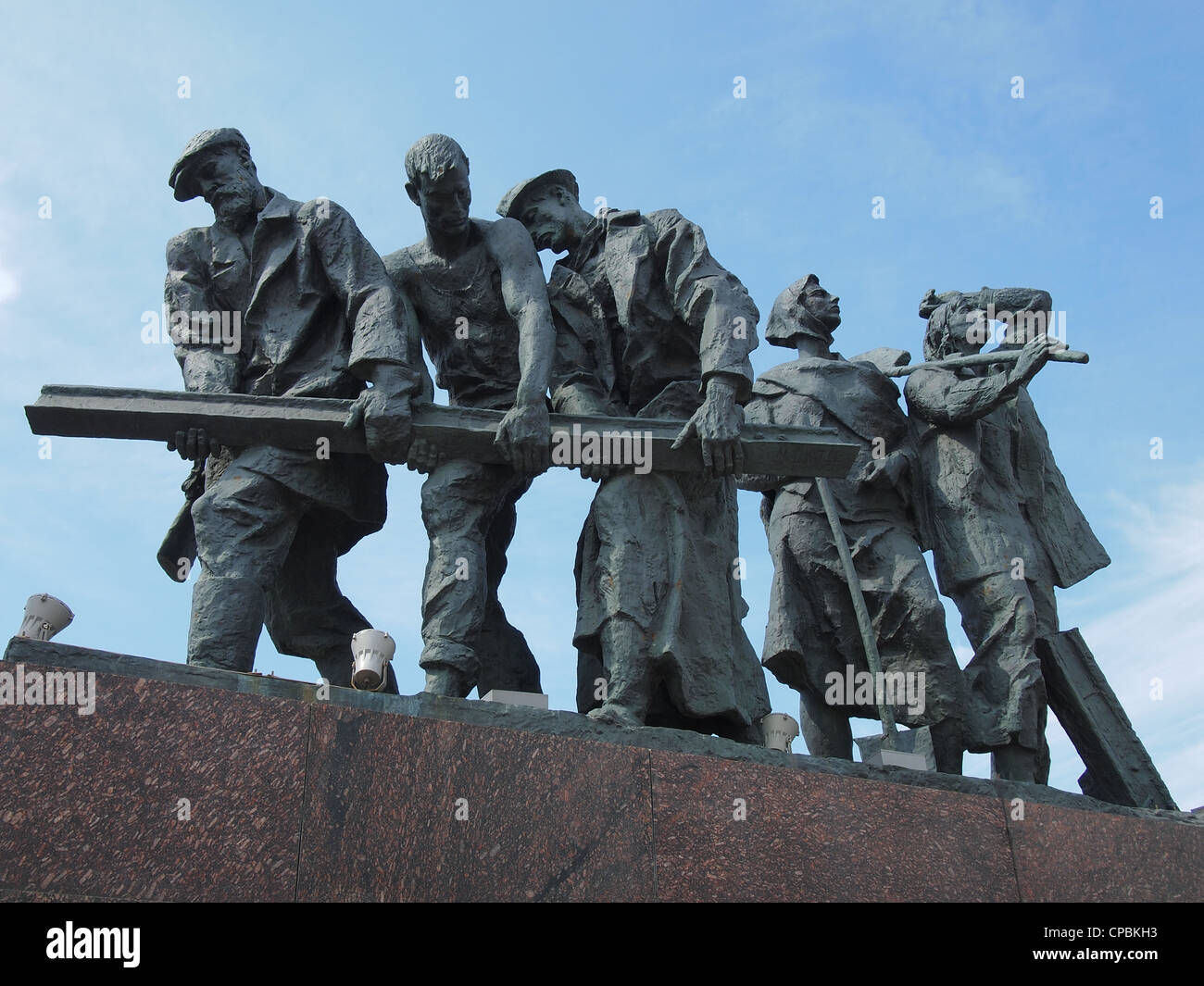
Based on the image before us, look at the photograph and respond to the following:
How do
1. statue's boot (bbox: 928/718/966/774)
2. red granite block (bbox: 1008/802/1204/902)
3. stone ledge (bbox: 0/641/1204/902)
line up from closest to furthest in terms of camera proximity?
stone ledge (bbox: 0/641/1204/902)
red granite block (bbox: 1008/802/1204/902)
statue's boot (bbox: 928/718/966/774)

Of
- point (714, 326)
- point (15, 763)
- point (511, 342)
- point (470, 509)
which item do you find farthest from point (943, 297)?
point (15, 763)

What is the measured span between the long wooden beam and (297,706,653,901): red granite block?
178 centimetres

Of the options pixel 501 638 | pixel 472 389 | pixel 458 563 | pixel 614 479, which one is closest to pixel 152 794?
pixel 458 563

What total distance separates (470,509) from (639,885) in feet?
7.07

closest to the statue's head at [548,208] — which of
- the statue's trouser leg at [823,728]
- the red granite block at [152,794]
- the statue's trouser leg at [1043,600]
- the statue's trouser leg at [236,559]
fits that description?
the statue's trouser leg at [236,559]

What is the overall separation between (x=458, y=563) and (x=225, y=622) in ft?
3.47

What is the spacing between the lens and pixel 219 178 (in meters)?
7.52

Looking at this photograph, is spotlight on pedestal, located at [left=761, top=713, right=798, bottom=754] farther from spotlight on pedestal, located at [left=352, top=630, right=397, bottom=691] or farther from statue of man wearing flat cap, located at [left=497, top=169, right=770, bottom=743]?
spotlight on pedestal, located at [left=352, top=630, right=397, bottom=691]

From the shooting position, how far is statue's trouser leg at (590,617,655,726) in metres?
6.45

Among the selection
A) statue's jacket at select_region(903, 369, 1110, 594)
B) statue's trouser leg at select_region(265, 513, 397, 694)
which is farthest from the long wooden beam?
statue's jacket at select_region(903, 369, 1110, 594)

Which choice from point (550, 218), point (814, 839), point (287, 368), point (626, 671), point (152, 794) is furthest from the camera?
point (550, 218)

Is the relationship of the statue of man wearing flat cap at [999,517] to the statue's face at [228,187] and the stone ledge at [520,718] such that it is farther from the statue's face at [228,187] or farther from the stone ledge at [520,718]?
the statue's face at [228,187]

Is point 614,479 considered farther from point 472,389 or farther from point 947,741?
point 947,741
